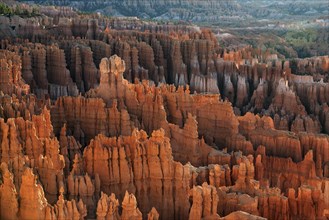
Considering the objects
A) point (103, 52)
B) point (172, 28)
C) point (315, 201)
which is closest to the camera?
point (315, 201)

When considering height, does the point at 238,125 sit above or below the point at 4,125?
below

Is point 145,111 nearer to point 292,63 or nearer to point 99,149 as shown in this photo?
point 99,149

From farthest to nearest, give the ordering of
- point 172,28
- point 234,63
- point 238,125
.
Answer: point 172,28 < point 234,63 < point 238,125

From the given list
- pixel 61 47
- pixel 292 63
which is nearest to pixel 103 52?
pixel 61 47

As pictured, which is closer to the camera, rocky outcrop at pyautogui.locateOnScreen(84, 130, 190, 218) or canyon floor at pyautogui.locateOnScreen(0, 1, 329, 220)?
canyon floor at pyautogui.locateOnScreen(0, 1, 329, 220)

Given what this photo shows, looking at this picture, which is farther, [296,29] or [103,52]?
[296,29]

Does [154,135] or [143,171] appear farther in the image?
[154,135]

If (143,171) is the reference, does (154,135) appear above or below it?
above

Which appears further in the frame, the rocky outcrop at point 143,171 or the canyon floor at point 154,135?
the rocky outcrop at point 143,171
